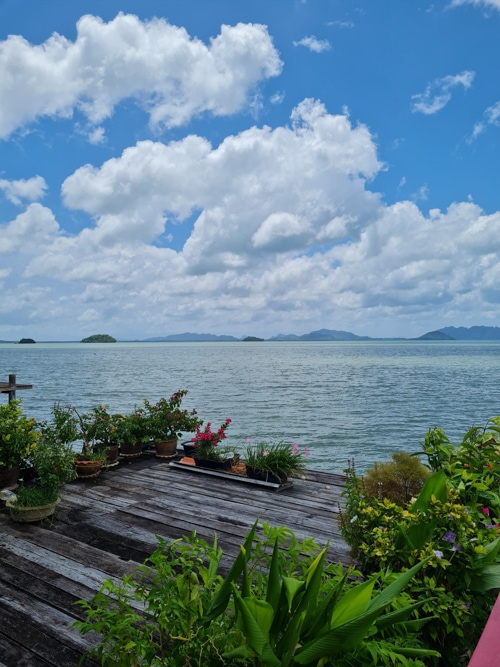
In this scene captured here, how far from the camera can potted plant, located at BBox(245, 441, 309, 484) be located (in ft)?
20.4

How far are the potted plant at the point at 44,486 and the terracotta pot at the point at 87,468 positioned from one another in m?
0.76

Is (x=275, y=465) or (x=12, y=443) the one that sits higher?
(x=12, y=443)

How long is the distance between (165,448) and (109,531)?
313 centimetres

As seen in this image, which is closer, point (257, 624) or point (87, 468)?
point (257, 624)

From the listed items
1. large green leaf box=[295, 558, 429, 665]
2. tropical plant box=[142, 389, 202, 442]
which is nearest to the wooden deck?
tropical plant box=[142, 389, 202, 442]

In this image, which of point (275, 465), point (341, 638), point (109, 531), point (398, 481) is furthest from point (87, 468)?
point (341, 638)

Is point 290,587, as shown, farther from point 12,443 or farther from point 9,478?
point 9,478

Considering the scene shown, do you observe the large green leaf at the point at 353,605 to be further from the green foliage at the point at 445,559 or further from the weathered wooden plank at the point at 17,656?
the weathered wooden plank at the point at 17,656

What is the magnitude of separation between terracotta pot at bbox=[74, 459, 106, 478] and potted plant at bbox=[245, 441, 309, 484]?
2096 mm

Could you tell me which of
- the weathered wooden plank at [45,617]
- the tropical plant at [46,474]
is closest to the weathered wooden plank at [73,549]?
the tropical plant at [46,474]

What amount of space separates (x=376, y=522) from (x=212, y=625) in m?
1.04

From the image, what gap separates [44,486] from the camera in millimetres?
5039

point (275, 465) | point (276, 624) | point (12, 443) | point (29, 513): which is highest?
point (276, 624)

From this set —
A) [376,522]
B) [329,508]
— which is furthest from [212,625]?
[329,508]
